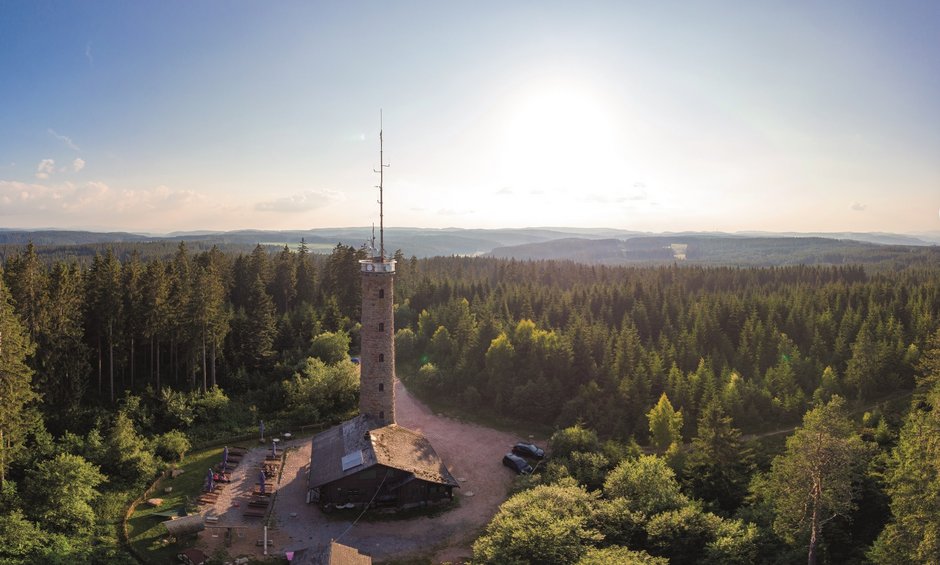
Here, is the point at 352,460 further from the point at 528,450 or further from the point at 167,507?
the point at 528,450

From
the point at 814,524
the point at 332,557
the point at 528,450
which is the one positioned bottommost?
the point at 528,450

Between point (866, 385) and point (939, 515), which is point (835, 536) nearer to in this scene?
point (939, 515)

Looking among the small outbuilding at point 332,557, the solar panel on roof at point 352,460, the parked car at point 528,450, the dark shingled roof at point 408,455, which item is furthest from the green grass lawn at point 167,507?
the parked car at point 528,450

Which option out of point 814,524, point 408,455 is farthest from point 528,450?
point 814,524

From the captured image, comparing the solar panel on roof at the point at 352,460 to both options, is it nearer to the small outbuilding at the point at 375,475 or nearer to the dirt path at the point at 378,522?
the small outbuilding at the point at 375,475

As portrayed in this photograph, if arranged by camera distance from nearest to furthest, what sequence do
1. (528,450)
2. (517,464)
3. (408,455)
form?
(408,455) < (517,464) < (528,450)

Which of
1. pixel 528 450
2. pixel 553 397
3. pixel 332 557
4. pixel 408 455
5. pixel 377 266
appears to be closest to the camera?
pixel 332 557

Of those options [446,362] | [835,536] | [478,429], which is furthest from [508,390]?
[835,536]
